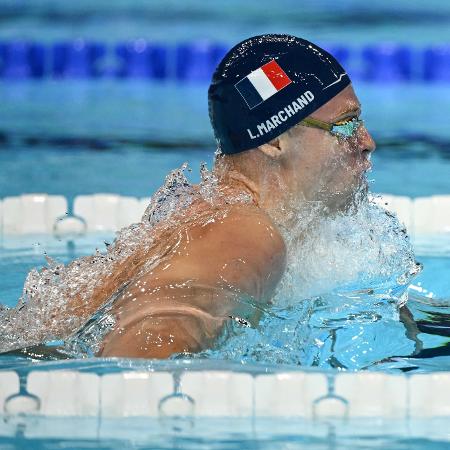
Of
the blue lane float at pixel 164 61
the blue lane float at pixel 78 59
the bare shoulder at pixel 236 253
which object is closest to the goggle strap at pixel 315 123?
the bare shoulder at pixel 236 253

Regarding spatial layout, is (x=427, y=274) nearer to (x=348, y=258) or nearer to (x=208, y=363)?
(x=348, y=258)

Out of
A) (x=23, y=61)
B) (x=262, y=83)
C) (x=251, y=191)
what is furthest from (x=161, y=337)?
(x=23, y=61)

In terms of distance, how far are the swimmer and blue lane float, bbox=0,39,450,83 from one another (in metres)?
5.25

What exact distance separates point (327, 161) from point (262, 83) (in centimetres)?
24

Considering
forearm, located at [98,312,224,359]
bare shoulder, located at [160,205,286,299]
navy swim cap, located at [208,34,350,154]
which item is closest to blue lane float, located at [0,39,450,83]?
navy swim cap, located at [208,34,350,154]

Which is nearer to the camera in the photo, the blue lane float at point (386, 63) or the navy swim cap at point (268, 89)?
the navy swim cap at point (268, 89)

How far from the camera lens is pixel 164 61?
7.80m

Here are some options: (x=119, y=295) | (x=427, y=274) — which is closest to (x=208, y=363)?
(x=119, y=295)

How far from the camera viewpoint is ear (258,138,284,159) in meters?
2.38

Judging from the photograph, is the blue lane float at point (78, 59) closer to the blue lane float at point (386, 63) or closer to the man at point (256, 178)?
the blue lane float at point (386, 63)

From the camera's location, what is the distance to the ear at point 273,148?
7.82 ft

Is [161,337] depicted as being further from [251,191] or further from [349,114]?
[349,114]

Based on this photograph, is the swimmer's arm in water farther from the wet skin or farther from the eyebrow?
the eyebrow

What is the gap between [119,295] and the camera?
2.19 m
